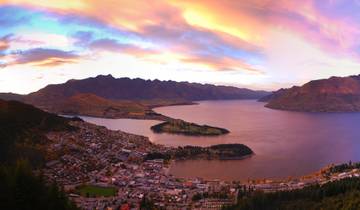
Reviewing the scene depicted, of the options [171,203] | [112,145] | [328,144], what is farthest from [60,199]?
[328,144]

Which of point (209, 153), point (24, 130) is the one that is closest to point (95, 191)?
point (24, 130)

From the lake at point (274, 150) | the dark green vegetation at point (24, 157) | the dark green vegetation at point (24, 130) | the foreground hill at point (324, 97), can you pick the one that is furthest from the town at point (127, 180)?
the foreground hill at point (324, 97)

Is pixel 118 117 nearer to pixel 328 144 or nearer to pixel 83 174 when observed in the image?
pixel 328 144

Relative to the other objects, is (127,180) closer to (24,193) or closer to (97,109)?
(24,193)

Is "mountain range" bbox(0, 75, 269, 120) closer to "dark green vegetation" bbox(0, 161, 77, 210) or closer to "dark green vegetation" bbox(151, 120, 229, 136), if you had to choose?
"dark green vegetation" bbox(151, 120, 229, 136)

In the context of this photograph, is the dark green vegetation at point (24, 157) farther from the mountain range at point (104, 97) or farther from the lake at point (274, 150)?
the mountain range at point (104, 97)

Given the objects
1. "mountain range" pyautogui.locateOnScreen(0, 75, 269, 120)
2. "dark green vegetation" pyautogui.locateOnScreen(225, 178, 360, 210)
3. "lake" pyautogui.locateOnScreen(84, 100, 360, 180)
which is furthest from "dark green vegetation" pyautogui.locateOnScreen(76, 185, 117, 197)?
"mountain range" pyautogui.locateOnScreen(0, 75, 269, 120)
